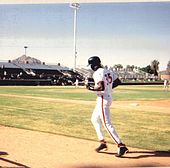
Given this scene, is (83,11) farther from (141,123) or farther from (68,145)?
(141,123)

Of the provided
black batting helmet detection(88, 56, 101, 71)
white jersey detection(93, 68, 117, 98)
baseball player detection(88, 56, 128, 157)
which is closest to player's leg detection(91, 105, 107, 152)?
baseball player detection(88, 56, 128, 157)

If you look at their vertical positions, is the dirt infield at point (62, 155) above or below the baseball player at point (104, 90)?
below

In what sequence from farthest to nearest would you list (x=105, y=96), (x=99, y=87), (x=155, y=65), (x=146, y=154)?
1. (x=155, y=65)
2. (x=146, y=154)
3. (x=105, y=96)
4. (x=99, y=87)

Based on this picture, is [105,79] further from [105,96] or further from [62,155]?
[62,155]

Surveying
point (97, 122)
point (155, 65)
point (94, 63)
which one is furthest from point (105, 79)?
point (155, 65)

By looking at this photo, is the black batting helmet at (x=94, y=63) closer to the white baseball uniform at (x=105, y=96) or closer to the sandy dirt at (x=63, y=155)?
the white baseball uniform at (x=105, y=96)

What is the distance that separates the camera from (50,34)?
5.26 meters

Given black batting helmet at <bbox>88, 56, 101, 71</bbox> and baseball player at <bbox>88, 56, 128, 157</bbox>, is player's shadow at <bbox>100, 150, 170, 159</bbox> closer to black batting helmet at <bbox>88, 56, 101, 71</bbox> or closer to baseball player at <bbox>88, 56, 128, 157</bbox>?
baseball player at <bbox>88, 56, 128, 157</bbox>

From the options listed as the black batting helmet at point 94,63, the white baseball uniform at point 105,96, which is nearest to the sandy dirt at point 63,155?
the white baseball uniform at point 105,96

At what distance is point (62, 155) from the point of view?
4.36m

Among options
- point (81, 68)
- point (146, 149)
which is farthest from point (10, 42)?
point (146, 149)

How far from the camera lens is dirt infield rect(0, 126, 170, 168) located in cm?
398

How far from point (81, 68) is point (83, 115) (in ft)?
10.3

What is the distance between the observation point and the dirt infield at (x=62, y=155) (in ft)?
13.1
